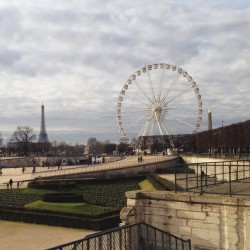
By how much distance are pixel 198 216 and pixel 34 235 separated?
38.0ft

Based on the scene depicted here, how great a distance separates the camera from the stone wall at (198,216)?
1183 centimetres

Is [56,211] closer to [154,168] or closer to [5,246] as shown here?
[5,246]

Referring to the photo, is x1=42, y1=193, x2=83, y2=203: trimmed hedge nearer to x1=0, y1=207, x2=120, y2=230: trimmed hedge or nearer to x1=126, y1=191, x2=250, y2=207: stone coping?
x1=0, y1=207, x2=120, y2=230: trimmed hedge

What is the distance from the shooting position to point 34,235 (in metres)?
21.5

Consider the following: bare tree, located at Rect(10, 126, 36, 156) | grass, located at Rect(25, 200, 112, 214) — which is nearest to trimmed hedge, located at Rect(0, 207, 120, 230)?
grass, located at Rect(25, 200, 112, 214)

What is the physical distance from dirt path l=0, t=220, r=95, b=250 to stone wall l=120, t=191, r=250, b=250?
675 centimetres

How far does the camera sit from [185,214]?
12.9 meters

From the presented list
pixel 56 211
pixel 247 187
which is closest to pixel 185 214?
pixel 247 187

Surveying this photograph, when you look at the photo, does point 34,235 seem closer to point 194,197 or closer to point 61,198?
point 61,198

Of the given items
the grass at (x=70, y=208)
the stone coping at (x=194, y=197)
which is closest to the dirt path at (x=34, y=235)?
the grass at (x=70, y=208)

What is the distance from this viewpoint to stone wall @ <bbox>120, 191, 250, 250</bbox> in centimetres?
1183

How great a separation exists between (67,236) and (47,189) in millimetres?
18535

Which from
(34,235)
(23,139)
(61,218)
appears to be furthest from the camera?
(23,139)

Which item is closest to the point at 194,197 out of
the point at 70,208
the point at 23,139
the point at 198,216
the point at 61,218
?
the point at 198,216
